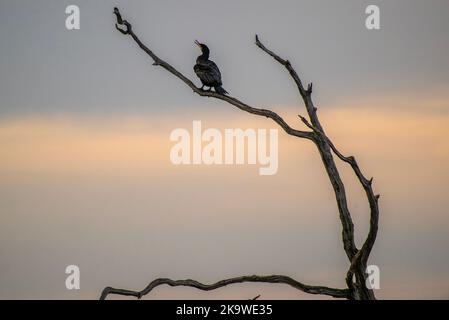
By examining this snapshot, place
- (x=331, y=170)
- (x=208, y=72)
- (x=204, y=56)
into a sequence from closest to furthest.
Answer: (x=331, y=170) < (x=208, y=72) < (x=204, y=56)

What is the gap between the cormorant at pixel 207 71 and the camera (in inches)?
1091

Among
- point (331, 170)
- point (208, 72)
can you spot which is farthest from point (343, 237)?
point (208, 72)

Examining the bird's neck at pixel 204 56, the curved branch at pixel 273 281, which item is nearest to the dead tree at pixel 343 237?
the curved branch at pixel 273 281

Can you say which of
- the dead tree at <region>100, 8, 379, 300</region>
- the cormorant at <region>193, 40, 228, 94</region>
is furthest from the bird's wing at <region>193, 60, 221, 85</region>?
the dead tree at <region>100, 8, 379, 300</region>

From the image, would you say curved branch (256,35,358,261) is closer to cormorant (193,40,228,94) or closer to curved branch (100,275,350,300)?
curved branch (100,275,350,300)

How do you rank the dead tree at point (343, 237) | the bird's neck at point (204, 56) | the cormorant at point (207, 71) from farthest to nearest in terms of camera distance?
the bird's neck at point (204, 56) < the cormorant at point (207, 71) < the dead tree at point (343, 237)

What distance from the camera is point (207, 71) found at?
28.3m

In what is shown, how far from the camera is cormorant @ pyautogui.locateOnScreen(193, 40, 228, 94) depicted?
2772cm

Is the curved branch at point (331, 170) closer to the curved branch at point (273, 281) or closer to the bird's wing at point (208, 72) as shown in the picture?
the curved branch at point (273, 281)

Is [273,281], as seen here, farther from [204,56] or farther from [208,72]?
[204,56]

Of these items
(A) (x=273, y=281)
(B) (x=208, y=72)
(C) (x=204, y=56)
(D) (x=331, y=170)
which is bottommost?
(A) (x=273, y=281)

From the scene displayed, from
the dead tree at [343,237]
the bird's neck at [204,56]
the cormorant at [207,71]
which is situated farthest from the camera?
the bird's neck at [204,56]
